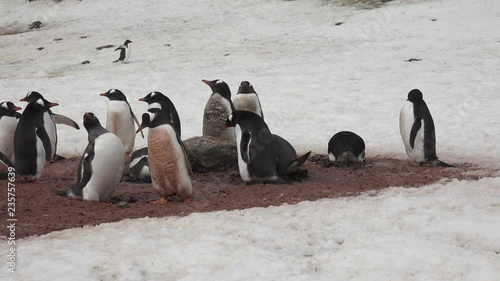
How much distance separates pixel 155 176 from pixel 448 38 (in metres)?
13.4

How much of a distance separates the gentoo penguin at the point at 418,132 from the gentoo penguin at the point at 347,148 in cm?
68

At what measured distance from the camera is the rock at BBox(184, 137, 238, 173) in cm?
784

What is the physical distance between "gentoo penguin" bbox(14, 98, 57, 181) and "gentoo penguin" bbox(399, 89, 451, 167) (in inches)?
179

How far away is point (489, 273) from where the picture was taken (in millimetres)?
4152

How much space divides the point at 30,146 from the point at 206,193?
7.69 ft

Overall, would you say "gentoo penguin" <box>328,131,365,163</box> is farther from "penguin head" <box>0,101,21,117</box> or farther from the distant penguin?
"penguin head" <box>0,101,21,117</box>

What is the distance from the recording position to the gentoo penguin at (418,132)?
8.12 meters

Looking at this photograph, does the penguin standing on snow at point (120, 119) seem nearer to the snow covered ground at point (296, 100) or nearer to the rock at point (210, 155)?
the snow covered ground at point (296, 100)

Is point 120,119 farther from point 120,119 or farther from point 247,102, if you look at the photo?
point 247,102

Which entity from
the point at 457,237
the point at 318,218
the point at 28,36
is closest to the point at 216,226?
the point at 318,218

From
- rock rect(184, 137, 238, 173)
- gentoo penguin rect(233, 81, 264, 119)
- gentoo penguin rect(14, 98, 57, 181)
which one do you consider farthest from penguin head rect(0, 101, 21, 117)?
gentoo penguin rect(233, 81, 264, 119)

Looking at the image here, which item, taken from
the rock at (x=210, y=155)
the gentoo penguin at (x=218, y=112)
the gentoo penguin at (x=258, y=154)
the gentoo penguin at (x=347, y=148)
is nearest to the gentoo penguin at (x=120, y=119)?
the gentoo penguin at (x=218, y=112)

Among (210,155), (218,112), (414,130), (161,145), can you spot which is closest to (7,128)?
(210,155)

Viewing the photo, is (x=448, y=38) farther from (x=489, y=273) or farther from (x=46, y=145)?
(x=489, y=273)
